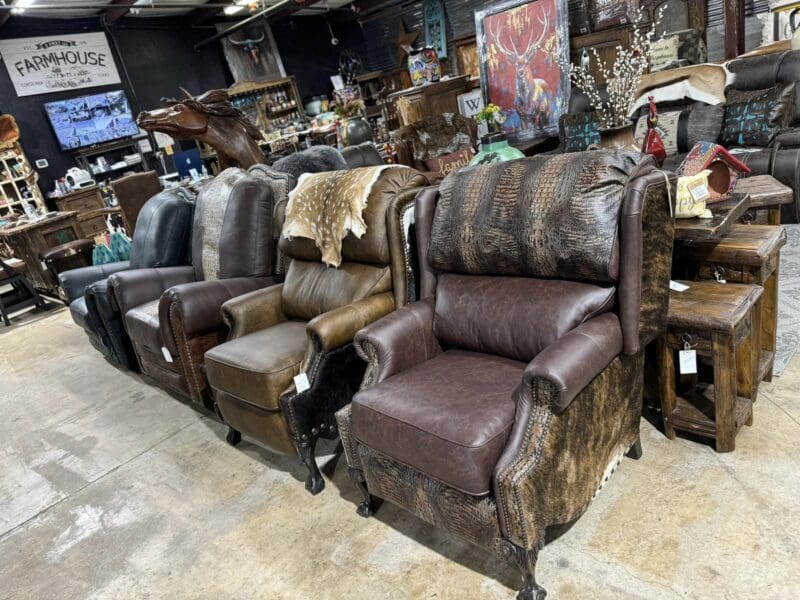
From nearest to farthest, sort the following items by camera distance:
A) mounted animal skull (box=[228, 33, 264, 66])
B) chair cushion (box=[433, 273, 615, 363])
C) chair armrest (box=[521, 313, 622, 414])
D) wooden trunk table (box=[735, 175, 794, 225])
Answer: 1. chair armrest (box=[521, 313, 622, 414])
2. chair cushion (box=[433, 273, 615, 363])
3. wooden trunk table (box=[735, 175, 794, 225])
4. mounted animal skull (box=[228, 33, 264, 66])

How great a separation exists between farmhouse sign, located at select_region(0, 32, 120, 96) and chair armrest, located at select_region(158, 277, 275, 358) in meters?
6.93

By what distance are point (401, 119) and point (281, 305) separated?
3.38 metres

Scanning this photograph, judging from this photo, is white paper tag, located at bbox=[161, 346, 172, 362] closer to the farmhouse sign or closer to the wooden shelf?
the wooden shelf

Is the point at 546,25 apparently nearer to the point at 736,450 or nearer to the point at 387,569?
the point at 736,450

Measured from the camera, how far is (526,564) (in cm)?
143

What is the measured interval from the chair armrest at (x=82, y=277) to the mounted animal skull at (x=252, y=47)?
6988 millimetres

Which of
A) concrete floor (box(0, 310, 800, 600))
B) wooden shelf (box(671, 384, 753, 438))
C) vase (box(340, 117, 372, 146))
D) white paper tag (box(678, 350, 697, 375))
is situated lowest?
concrete floor (box(0, 310, 800, 600))

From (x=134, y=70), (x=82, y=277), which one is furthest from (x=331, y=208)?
(x=134, y=70)

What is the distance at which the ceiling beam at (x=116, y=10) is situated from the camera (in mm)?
7156

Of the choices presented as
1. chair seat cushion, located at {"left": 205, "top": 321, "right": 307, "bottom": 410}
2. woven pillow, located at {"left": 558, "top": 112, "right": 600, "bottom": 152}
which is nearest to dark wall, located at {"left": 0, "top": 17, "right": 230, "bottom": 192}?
woven pillow, located at {"left": 558, "top": 112, "right": 600, "bottom": 152}

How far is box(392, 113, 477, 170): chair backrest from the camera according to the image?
4.40m

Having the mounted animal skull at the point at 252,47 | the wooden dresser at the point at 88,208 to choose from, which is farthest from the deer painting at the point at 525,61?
the mounted animal skull at the point at 252,47

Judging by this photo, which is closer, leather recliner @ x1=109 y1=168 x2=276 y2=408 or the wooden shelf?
the wooden shelf

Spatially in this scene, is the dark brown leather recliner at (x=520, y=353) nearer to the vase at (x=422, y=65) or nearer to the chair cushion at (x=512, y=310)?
the chair cushion at (x=512, y=310)
